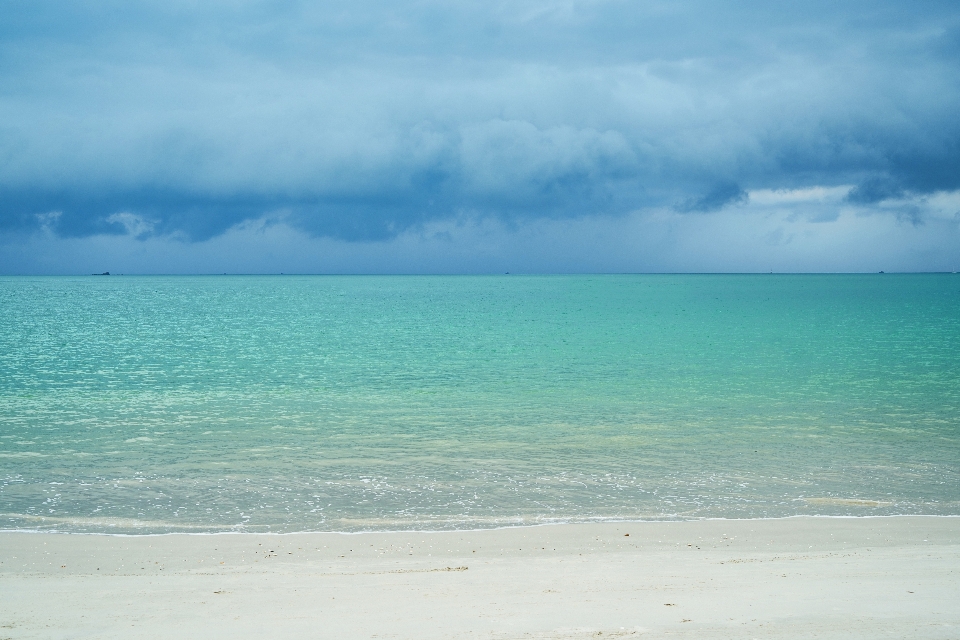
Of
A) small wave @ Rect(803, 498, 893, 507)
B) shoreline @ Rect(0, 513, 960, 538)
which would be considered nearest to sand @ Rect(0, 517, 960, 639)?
shoreline @ Rect(0, 513, 960, 538)

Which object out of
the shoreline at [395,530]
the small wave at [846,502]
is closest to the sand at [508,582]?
the shoreline at [395,530]

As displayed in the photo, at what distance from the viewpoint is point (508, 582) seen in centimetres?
1066

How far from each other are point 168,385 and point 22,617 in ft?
82.0

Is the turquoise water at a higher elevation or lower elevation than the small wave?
higher

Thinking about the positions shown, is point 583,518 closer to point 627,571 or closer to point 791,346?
point 627,571

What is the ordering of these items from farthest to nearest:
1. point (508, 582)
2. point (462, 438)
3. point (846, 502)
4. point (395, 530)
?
point (462, 438) < point (846, 502) < point (395, 530) < point (508, 582)

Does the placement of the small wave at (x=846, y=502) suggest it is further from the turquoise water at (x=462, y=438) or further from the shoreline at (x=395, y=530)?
the shoreline at (x=395, y=530)

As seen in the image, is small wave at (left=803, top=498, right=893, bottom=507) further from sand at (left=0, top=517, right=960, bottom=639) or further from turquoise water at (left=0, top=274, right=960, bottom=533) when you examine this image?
sand at (left=0, top=517, right=960, bottom=639)

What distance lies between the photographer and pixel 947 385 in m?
32.6

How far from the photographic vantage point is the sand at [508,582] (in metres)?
8.88

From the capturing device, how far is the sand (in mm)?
8875

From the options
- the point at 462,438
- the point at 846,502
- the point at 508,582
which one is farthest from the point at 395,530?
the point at 846,502

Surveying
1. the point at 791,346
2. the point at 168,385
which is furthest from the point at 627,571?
the point at 791,346

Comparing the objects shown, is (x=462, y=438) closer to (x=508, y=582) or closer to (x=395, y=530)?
(x=395, y=530)
